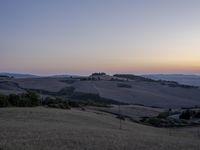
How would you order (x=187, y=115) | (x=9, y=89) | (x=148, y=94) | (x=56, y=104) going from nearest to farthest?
(x=56, y=104)
(x=187, y=115)
(x=9, y=89)
(x=148, y=94)

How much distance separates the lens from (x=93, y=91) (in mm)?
126812

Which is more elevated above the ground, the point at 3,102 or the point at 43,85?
the point at 3,102

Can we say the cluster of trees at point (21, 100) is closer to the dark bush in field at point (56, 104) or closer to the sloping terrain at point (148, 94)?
the dark bush in field at point (56, 104)

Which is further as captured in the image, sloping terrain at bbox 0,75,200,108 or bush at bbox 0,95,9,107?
sloping terrain at bbox 0,75,200,108

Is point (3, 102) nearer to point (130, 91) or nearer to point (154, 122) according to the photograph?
point (154, 122)

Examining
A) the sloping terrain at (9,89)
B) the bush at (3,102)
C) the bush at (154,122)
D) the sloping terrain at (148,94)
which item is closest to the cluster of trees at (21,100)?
the bush at (3,102)

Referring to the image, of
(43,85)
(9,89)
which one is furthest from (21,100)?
(43,85)

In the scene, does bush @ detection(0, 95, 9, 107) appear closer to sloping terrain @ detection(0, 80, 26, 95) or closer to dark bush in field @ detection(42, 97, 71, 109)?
dark bush in field @ detection(42, 97, 71, 109)

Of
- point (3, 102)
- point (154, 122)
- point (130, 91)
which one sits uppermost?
point (3, 102)

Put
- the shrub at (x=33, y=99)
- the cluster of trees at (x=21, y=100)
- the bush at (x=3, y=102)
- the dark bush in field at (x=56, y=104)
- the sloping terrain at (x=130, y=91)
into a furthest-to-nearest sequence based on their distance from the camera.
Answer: the sloping terrain at (x=130, y=91), the dark bush in field at (x=56, y=104), the shrub at (x=33, y=99), the cluster of trees at (x=21, y=100), the bush at (x=3, y=102)

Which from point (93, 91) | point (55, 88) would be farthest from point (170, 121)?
point (55, 88)

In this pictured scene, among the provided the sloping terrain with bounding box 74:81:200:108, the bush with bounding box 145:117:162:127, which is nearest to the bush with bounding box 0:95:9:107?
the bush with bounding box 145:117:162:127

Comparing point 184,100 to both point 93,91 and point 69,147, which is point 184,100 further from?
point 69,147

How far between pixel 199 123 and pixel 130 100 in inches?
2238
